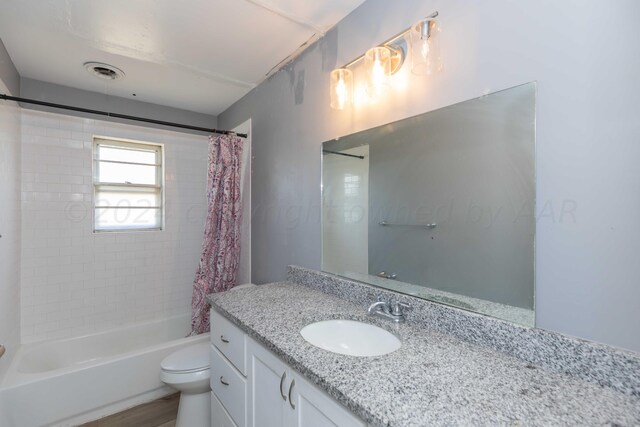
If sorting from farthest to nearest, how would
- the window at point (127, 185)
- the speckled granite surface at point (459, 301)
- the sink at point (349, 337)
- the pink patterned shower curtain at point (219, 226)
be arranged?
1. the window at point (127, 185)
2. the pink patterned shower curtain at point (219, 226)
3. the sink at point (349, 337)
4. the speckled granite surface at point (459, 301)

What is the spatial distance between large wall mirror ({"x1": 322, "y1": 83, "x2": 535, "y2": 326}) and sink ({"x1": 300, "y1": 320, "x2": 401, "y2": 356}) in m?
0.26

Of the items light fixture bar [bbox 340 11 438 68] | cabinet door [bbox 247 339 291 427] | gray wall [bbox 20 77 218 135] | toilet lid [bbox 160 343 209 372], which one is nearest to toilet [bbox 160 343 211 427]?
toilet lid [bbox 160 343 209 372]

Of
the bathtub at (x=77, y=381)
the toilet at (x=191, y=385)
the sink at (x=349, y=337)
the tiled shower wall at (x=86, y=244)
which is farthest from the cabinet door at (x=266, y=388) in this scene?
the tiled shower wall at (x=86, y=244)

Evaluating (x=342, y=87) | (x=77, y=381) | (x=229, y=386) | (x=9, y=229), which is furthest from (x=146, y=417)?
(x=342, y=87)

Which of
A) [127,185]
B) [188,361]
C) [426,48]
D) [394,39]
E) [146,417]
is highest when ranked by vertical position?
[394,39]

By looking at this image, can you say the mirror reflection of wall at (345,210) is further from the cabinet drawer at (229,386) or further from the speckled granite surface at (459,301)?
the cabinet drawer at (229,386)

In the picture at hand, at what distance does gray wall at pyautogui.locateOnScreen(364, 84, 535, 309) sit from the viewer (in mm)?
928

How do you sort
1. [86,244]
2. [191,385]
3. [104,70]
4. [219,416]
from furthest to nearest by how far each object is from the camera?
[86,244]
[104,70]
[191,385]
[219,416]

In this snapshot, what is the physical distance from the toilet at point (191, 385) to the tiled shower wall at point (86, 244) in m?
1.30

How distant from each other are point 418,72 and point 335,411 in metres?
1.23

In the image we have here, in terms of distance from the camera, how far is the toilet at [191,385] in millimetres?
1627

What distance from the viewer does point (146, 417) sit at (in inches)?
76.2

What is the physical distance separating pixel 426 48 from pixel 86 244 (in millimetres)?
2919

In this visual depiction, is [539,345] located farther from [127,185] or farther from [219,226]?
[127,185]
